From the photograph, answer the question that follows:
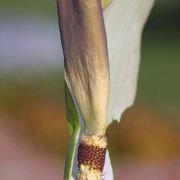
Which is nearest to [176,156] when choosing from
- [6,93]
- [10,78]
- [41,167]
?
[41,167]

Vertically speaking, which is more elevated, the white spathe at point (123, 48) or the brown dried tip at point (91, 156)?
the white spathe at point (123, 48)

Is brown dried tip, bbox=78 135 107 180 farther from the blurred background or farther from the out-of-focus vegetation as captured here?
the out-of-focus vegetation

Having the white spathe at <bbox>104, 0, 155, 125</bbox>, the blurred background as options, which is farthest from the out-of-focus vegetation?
the white spathe at <bbox>104, 0, 155, 125</bbox>

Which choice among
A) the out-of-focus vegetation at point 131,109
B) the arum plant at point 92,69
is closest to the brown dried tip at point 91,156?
the arum plant at point 92,69

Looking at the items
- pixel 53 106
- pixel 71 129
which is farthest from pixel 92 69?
pixel 53 106

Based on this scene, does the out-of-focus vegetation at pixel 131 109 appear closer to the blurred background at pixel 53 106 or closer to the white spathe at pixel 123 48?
the blurred background at pixel 53 106

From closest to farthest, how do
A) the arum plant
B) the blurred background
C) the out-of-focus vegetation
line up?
the arum plant
the blurred background
the out-of-focus vegetation
